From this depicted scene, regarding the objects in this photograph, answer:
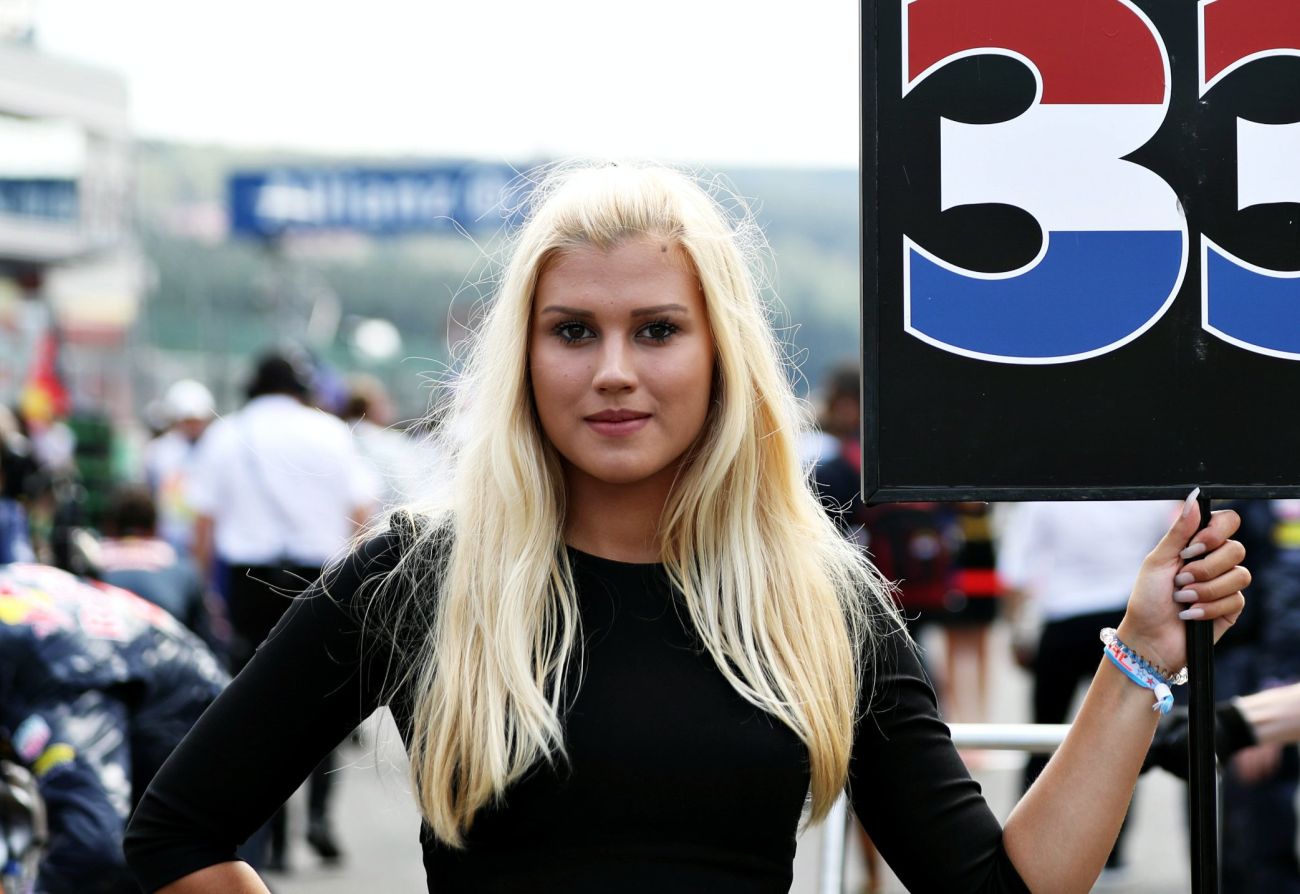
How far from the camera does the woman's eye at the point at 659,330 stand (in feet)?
7.25

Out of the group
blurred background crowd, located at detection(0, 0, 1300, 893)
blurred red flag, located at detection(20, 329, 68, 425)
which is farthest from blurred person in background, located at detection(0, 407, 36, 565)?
blurred red flag, located at detection(20, 329, 68, 425)

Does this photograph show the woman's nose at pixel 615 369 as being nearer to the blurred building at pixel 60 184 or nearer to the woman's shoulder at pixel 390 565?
the woman's shoulder at pixel 390 565

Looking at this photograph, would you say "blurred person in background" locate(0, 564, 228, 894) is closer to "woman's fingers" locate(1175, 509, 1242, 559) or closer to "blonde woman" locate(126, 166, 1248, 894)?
"blonde woman" locate(126, 166, 1248, 894)

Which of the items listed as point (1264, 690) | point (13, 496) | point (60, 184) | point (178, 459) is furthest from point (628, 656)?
point (60, 184)

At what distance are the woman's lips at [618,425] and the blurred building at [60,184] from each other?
1687 cm

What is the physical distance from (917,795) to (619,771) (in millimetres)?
413

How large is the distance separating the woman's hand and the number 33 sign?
0.09m

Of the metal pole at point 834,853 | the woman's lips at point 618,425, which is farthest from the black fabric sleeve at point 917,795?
the metal pole at point 834,853

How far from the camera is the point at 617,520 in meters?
2.30

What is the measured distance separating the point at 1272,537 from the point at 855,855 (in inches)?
115

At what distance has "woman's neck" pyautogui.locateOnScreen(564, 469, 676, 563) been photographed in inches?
90.3

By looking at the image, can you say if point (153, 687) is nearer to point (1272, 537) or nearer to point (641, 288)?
point (641, 288)

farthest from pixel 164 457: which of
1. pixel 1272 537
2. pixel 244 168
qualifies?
pixel 1272 537

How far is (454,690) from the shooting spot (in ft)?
7.01
